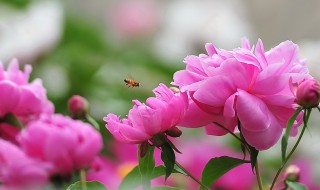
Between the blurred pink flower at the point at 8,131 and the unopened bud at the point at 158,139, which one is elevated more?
the blurred pink flower at the point at 8,131

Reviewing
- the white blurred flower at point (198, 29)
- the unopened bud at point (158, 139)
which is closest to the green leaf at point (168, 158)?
the unopened bud at point (158, 139)

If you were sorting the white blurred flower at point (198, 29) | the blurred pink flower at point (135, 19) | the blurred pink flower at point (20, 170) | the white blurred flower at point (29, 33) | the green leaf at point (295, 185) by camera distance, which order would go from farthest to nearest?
1. the blurred pink flower at point (135, 19)
2. the white blurred flower at point (198, 29)
3. the white blurred flower at point (29, 33)
4. the green leaf at point (295, 185)
5. the blurred pink flower at point (20, 170)

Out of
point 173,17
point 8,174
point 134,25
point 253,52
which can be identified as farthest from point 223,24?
point 8,174

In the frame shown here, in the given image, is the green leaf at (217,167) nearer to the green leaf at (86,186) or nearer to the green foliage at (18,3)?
the green leaf at (86,186)

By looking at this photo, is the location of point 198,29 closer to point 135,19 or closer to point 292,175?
point 135,19

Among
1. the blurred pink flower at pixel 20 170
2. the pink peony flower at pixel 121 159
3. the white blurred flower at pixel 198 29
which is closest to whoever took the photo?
the blurred pink flower at pixel 20 170

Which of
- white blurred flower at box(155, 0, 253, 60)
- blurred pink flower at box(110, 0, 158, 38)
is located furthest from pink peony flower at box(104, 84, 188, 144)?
blurred pink flower at box(110, 0, 158, 38)

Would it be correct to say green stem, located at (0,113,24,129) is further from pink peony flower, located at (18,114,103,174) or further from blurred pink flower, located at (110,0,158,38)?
blurred pink flower, located at (110,0,158,38)

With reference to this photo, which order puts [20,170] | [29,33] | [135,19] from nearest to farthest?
1. [20,170]
2. [29,33]
3. [135,19]

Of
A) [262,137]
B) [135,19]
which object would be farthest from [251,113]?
[135,19]
